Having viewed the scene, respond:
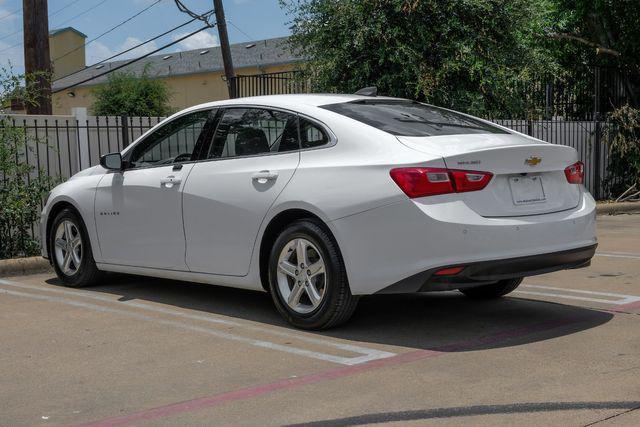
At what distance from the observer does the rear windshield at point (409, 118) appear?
600 cm

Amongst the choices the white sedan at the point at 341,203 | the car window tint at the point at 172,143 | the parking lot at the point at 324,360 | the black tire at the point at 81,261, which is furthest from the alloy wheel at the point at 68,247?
the car window tint at the point at 172,143

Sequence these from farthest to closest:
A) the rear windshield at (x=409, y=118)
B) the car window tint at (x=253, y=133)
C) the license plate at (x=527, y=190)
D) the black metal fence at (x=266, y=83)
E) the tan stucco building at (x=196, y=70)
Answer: the tan stucco building at (x=196, y=70), the black metal fence at (x=266, y=83), the car window tint at (x=253, y=133), the rear windshield at (x=409, y=118), the license plate at (x=527, y=190)

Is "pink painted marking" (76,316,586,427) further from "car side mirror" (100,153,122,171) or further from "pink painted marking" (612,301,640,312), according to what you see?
"car side mirror" (100,153,122,171)

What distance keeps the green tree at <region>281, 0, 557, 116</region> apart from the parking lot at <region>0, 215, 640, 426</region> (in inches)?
285

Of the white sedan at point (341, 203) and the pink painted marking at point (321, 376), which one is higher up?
the white sedan at point (341, 203)

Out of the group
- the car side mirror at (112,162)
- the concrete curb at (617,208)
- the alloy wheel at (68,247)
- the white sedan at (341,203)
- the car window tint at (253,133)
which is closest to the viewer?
the white sedan at (341,203)

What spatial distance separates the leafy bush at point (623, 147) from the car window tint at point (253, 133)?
506 inches

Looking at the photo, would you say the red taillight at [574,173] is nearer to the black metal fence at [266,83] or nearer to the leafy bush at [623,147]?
the black metal fence at [266,83]

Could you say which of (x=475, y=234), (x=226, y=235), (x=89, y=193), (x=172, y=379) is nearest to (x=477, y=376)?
(x=475, y=234)

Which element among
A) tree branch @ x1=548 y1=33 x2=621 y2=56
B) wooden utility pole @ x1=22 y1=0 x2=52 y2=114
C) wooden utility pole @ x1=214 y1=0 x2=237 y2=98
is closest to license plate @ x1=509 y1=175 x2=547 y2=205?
wooden utility pole @ x1=22 y1=0 x2=52 y2=114

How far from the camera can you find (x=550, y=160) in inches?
231

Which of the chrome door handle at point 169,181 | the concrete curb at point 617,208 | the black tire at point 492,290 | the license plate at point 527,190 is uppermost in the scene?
the chrome door handle at point 169,181

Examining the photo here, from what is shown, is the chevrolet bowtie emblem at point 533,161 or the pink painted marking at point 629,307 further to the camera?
the pink painted marking at point 629,307

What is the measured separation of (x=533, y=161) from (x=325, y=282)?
61.2 inches
